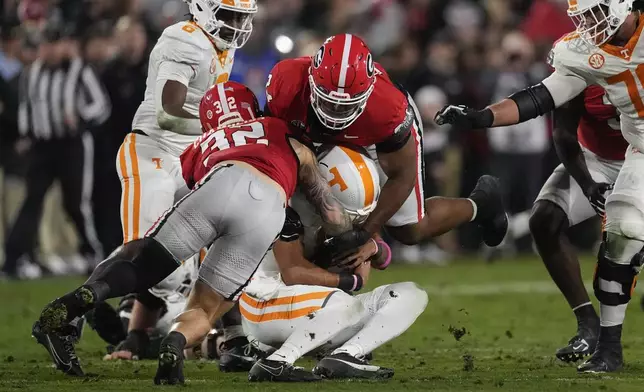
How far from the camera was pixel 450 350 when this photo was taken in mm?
6801

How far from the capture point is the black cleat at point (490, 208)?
7.07m

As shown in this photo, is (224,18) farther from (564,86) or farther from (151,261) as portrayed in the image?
(151,261)

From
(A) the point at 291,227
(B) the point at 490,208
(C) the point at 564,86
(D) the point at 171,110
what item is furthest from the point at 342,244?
(B) the point at 490,208

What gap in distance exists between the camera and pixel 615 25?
5.76 metres

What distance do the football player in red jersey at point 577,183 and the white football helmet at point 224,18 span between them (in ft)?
5.84

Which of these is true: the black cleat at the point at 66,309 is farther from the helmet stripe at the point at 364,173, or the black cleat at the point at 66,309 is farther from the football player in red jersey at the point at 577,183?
the football player in red jersey at the point at 577,183

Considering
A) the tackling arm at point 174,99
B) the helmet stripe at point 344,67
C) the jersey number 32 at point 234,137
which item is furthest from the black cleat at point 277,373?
the tackling arm at point 174,99

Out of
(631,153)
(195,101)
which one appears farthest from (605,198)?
(195,101)

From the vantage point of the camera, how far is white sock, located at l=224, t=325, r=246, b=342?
618 centimetres

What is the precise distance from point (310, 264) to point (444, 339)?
1.93m

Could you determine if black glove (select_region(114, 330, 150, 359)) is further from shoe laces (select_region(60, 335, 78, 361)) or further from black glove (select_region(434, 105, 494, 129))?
black glove (select_region(434, 105, 494, 129))

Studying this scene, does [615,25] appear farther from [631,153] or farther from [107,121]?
[107,121]

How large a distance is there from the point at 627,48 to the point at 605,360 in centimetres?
143

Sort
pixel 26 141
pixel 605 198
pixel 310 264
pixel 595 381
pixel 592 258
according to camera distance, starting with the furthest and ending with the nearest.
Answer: pixel 592 258
pixel 26 141
pixel 605 198
pixel 310 264
pixel 595 381
